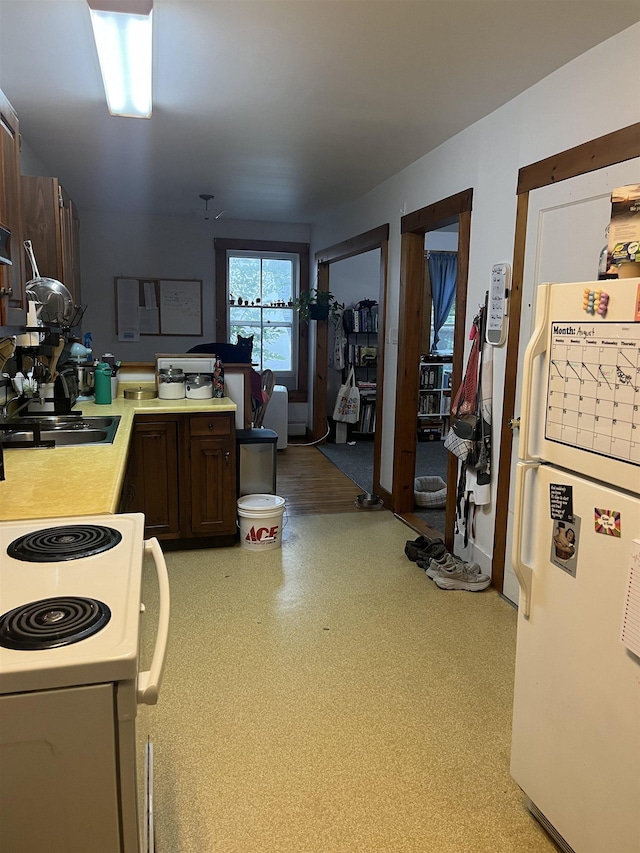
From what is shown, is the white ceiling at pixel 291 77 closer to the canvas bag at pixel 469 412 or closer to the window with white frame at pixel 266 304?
the canvas bag at pixel 469 412

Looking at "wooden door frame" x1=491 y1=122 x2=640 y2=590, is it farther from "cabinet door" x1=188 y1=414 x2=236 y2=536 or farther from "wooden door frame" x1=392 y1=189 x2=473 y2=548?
"cabinet door" x1=188 y1=414 x2=236 y2=536

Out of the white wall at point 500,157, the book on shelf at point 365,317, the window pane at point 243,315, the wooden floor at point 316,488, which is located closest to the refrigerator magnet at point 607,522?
the white wall at point 500,157

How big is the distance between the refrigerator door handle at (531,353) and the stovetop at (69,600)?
1051 millimetres

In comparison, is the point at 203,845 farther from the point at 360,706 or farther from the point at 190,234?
the point at 190,234

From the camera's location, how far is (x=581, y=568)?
152cm

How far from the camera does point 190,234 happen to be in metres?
6.98

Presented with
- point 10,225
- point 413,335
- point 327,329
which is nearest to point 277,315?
point 327,329

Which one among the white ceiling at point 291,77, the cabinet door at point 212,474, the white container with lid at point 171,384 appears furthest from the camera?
the white container with lid at point 171,384

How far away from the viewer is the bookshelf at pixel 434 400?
7.49m

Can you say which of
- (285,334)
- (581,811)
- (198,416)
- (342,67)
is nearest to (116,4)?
(342,67)

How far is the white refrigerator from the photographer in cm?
138

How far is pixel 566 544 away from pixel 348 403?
5.63 metres

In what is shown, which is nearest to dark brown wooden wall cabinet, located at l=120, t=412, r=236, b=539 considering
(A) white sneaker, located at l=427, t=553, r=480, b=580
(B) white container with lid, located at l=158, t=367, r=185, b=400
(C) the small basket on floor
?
(B) white container with lid, located at l=158, t=367, r=185, b=400

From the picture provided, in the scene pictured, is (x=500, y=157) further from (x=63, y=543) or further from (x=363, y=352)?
(x=363, y=352)
